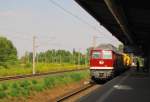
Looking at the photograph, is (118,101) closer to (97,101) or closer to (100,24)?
(97,101)

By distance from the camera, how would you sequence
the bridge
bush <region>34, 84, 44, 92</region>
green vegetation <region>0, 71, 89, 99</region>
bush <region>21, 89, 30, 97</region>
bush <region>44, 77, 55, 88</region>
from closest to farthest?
the bridge → green vegetation <region>0, 71, 89, 99</region> → bush <region>21, 89, 30, 97</region> → bush <region>34, 84, 44, 92</region> → bush <region>44, 77, 55, 88</region>

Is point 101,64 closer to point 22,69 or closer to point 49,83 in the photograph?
point 49,83

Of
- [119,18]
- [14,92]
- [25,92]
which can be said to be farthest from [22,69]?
[14,92]

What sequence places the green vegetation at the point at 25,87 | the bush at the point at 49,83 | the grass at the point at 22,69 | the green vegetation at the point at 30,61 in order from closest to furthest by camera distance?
the green vegetation at the point at 25,87
the bush at the point at 49,83
the grass at the point at 22,69
the green vegetation at the point at 30,61

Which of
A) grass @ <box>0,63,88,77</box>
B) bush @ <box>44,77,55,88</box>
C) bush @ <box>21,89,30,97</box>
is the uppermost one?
grass @ <box>0,63,88,77</box>

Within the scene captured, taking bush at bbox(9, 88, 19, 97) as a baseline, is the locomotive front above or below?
above

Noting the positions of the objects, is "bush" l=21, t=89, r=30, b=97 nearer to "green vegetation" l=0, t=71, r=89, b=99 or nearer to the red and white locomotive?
"green vegetation" l=0, t=71, r=89, b=99

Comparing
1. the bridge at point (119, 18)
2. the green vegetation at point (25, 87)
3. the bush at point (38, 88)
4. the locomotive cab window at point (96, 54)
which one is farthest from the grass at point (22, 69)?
the bush at point (38, 88)

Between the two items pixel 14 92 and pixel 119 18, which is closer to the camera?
pixel 14 92

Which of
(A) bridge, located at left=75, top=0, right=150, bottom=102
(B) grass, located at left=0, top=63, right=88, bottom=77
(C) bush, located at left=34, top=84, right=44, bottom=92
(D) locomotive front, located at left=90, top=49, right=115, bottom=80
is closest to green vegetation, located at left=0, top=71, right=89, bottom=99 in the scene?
(C) bush, located at left=34, top=84, right=44, bottom=92

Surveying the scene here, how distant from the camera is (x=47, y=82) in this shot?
3019 cm

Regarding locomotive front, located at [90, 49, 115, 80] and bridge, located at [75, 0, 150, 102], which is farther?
Answer: locomotive front, located at [90, 49, 115, 80]

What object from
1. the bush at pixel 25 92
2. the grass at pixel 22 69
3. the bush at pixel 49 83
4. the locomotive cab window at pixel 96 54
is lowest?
the bush at pixel 25 92

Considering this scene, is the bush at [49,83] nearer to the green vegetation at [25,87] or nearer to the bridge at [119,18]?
the green vegetation at [25,87]
